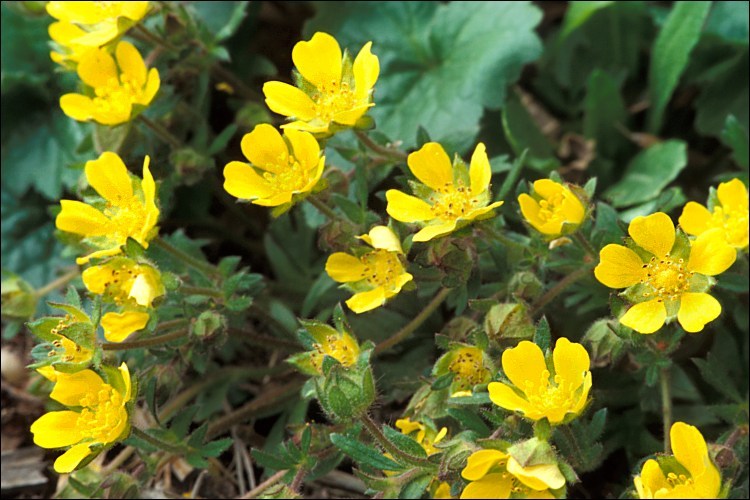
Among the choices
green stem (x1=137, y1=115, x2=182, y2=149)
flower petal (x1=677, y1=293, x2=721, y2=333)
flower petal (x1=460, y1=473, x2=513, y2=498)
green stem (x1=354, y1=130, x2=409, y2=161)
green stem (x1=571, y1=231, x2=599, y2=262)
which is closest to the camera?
flower petal (x1=460, y1=473, x2=513, y2=498)

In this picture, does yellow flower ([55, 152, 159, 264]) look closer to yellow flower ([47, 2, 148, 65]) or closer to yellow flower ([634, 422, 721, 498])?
yellow flower ([47, 2, 148, 65])

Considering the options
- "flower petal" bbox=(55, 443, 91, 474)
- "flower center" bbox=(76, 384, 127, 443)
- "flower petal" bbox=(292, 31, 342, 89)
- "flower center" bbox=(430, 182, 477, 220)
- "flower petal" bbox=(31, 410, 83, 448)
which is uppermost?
"flower petal" bbox=(292, 31, 342, 89)

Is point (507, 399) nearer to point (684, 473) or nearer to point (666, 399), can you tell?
point (684, 473)

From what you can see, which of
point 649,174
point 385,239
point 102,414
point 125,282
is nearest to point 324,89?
point 385,239

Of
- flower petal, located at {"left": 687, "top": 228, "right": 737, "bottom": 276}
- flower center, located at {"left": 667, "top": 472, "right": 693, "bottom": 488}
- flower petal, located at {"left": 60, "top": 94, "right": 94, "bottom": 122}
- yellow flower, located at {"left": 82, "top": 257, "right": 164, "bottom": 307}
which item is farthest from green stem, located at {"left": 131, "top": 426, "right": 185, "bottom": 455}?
flower petal, located at {"left": 687, "top": 228, "right": 737, "bottom": 276}

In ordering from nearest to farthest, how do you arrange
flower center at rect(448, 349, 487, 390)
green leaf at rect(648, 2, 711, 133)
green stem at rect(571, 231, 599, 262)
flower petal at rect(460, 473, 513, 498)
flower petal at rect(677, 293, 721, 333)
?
flower petal at rect(460, 473, 513, 498) → flower petal at rect(677, 293, 721, 333) → flower center at rect(448, 349, 487, 390) → green stem at rect(571, 231, 599, 262) → green leaf at rect(648, 2, 711, 133)

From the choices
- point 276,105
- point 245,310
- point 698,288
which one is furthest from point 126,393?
point 698,288

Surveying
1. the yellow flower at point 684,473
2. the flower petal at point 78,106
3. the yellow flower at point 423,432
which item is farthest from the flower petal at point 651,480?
the flower petal at point 78,106
